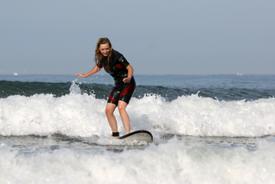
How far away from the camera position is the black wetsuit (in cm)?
927

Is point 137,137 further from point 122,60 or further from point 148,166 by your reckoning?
point 148,166

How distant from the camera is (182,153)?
7.00 meters

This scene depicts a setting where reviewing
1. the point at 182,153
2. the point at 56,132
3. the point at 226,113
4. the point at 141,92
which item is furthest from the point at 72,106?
the point at 141,92

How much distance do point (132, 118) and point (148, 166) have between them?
5.24m

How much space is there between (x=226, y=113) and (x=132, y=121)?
261 centimetres

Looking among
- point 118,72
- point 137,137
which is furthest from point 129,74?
point 137,137

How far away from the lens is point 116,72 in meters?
9.40

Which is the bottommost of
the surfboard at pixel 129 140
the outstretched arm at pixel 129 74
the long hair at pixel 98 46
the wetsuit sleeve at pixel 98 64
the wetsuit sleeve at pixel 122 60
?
the surfboard at pixel 129 140

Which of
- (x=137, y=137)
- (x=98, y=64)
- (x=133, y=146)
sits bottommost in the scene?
(x=133, y=146)

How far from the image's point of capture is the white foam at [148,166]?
6.49 m

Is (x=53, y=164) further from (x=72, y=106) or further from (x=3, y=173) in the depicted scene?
(x=72, y=106)

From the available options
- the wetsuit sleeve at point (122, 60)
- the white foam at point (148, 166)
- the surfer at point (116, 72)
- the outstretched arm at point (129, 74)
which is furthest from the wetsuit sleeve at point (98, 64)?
the white foam at point (148, 166)

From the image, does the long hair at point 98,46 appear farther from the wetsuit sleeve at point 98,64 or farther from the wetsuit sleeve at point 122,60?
the wetsuit sleeve at point 122,60

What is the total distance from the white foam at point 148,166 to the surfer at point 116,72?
2344 mm
